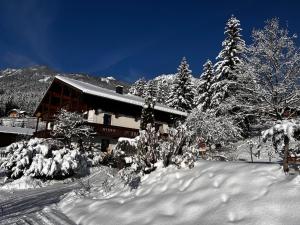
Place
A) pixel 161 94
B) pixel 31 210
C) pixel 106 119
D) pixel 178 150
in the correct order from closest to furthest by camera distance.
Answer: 1. pixel 31 210
2. pixel 178 150
3. pixel 106 119
4. pixel 161 94

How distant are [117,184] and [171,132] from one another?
2.48 m

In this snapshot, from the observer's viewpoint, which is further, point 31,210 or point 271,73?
point 271,73

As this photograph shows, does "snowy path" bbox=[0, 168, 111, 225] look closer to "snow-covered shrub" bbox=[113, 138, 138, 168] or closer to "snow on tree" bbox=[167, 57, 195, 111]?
"snow-covered shrub" bbox=[113, 138, 138, 168]

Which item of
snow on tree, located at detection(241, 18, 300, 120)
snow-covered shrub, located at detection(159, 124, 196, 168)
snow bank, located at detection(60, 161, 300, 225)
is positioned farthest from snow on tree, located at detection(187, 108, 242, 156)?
snow bank, located at detection(60, 161, 300, 225)

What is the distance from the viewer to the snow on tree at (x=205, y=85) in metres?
40.5

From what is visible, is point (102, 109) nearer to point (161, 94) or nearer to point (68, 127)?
point (68, 127)

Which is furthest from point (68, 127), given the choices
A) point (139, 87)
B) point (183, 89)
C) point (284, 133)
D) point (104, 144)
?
point (139, 87)

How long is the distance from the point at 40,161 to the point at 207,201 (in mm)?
11640

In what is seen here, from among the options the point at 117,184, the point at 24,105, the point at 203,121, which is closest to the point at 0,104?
the point at 24,105

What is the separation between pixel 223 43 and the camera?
3706cm

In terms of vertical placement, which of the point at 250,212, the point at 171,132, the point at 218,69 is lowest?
the point at 250,212

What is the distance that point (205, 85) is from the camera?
4247cm

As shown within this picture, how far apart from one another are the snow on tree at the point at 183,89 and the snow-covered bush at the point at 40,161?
30311 millimetres

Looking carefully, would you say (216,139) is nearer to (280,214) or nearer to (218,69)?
(218,69)
